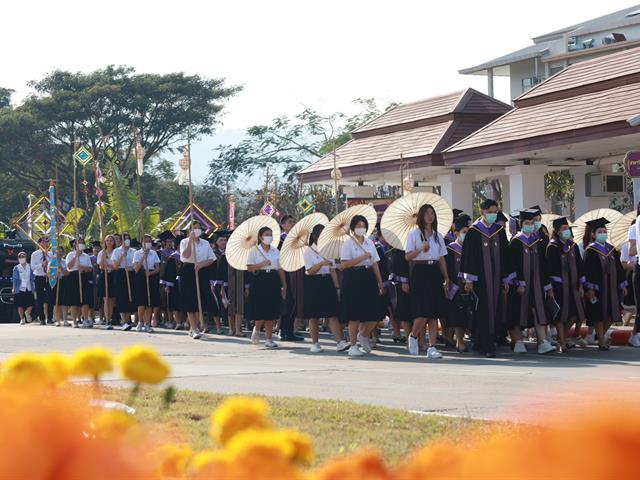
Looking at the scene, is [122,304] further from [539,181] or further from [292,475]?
[292,475]

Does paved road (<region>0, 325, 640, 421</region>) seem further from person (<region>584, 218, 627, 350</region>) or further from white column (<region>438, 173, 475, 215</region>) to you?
white column (<region>438, 173, 475, 215</region>)

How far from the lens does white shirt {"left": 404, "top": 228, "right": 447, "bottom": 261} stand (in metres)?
17.0

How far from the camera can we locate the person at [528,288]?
56.9 feet

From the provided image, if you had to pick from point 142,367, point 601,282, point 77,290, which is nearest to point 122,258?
point 77,290

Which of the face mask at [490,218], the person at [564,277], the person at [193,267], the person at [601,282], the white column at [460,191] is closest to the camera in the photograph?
the face mask at [490,218]

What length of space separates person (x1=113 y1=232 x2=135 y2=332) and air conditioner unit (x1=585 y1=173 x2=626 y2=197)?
11.0 metres

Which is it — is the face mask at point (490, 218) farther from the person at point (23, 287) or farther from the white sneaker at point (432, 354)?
the person at point (23, 287)

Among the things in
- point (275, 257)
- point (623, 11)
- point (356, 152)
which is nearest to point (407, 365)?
point (275, 257)

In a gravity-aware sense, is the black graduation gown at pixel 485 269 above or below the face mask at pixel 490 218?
below

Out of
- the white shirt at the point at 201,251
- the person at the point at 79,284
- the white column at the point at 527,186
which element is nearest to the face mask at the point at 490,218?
the white shirt at the point at 201,251

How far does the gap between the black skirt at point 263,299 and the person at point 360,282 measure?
6.86 feet

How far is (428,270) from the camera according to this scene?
17156 millimetres

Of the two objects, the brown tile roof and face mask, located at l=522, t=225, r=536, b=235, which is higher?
the brown tile roof

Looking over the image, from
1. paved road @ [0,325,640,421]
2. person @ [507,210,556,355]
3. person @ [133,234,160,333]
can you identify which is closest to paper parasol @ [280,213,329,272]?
paved road @ [0,325,640,421]
